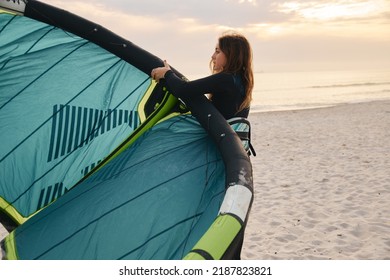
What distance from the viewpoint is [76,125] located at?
330 cm

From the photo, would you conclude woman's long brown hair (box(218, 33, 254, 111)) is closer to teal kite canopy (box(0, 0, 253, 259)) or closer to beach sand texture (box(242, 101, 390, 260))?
teal kite canopy (box(0, 0, 253, 259))

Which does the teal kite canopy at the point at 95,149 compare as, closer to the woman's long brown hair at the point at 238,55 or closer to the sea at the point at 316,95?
the woman's long brown hair at the point at 238,55

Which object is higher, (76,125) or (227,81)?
(227,81)

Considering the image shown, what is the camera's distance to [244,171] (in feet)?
7.36

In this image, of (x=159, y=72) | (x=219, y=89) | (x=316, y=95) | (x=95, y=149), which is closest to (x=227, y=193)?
(x=219, y=89)

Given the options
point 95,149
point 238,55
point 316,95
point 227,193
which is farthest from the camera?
point 316,95

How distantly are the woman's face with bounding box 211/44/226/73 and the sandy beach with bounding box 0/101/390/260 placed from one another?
7.94 feet

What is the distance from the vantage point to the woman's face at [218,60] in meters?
2.69

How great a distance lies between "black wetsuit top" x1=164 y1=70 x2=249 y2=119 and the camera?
2.56 metres

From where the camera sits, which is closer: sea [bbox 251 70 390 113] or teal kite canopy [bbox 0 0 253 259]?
teal kite canopy [bbox 0 0 253 259]

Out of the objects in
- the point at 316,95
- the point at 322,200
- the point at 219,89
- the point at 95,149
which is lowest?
the point at 316,95

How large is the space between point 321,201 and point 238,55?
3.93 m

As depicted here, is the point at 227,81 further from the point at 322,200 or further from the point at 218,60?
the point at 322,200

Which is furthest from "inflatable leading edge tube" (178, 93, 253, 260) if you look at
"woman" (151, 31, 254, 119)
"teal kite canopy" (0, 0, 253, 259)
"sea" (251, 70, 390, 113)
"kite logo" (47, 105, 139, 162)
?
"sea" (251, 70, 390, 113)
